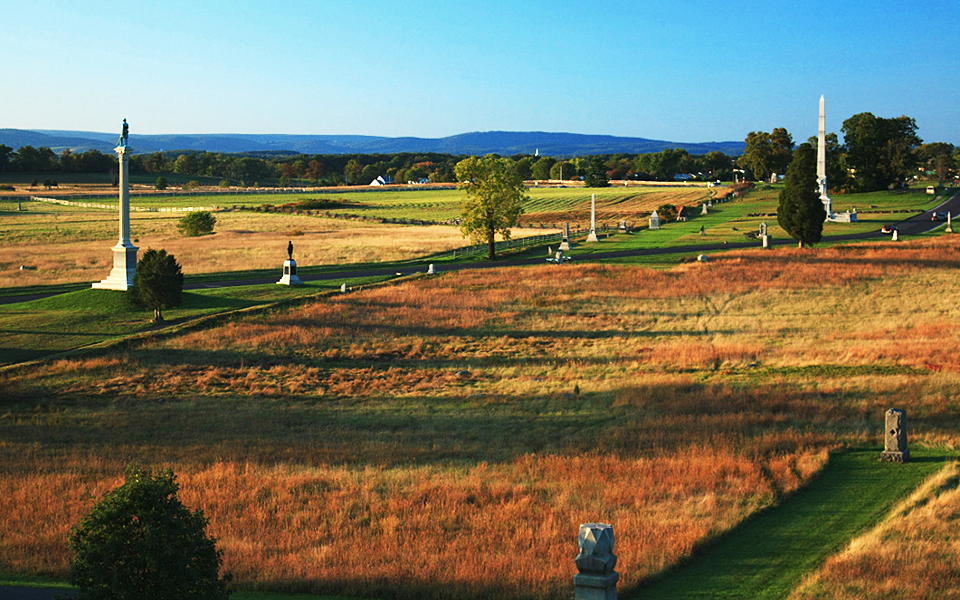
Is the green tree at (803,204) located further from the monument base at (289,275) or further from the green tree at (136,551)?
the green tree at (136,551)

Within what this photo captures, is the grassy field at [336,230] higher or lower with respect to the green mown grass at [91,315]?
higher

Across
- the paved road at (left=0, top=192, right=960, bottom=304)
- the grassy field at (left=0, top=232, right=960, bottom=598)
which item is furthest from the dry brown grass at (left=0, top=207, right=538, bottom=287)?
the grassy field at (left=0, top=232, right=960, bottom=598)

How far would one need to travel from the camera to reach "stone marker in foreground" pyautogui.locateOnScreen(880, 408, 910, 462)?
14781mm

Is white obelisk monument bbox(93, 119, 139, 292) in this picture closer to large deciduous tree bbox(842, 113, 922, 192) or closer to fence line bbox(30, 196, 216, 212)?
fence line bbox(30, 196, 216, 212)

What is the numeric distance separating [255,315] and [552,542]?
26.8 meters

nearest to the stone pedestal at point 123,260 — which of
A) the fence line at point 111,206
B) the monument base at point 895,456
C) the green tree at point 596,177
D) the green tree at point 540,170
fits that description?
the monument base at point 895,456

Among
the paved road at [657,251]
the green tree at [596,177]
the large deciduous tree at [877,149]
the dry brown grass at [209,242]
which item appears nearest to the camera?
the paved road at [657,251]

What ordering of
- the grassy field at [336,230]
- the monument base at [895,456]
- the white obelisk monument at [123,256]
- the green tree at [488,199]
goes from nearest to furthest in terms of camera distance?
the monument base at [895,456], the white obelisk monument at [123,256], the grassy field at [336,230], the green tree at [488,199]

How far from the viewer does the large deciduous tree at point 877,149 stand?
9606 cm

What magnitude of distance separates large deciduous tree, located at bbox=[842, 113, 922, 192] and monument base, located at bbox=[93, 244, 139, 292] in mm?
83846

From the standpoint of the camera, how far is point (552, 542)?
39.3ft

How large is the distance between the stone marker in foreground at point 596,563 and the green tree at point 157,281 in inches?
1158

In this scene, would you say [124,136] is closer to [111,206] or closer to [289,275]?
[289,275]

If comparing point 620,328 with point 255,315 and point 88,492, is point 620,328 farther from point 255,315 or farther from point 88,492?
point 88,492
